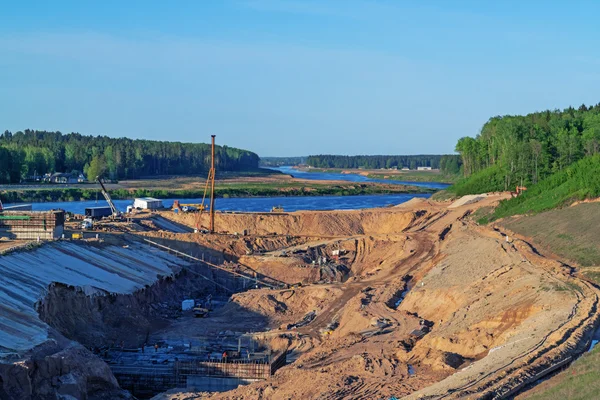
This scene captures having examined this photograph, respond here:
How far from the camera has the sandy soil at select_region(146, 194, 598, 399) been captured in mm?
30453

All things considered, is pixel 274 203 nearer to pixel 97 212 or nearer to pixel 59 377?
pixel 97 212

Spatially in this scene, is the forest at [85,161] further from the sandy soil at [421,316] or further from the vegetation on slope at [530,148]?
the sandy soil at [421,316]

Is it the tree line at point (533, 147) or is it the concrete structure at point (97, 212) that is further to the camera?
the tree line at point (533, 147)

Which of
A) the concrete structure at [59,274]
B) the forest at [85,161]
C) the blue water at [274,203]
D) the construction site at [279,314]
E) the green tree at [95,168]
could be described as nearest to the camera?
the construction site at [279,314]

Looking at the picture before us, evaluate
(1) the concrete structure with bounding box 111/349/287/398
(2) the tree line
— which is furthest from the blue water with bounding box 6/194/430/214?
(1) the concrete structure with bounding box 111/349/287/398

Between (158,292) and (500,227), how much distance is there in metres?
30.0

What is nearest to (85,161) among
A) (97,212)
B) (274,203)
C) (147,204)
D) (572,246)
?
(274,203)

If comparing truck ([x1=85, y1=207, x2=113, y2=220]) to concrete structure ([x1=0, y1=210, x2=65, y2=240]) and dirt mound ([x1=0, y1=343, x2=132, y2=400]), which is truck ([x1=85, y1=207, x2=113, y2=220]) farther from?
dirt mound ([x1=0, y1=343, x2=132, y2=400])

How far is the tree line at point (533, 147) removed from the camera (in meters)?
92.7

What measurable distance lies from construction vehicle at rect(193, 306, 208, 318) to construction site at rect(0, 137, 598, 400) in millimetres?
109

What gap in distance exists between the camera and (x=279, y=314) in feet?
176

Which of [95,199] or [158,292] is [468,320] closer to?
[158,292]

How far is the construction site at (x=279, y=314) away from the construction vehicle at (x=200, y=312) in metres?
→ 0.11

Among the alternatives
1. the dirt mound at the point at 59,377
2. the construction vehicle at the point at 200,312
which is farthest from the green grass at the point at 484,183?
the dirt mound at the point at 59,377
